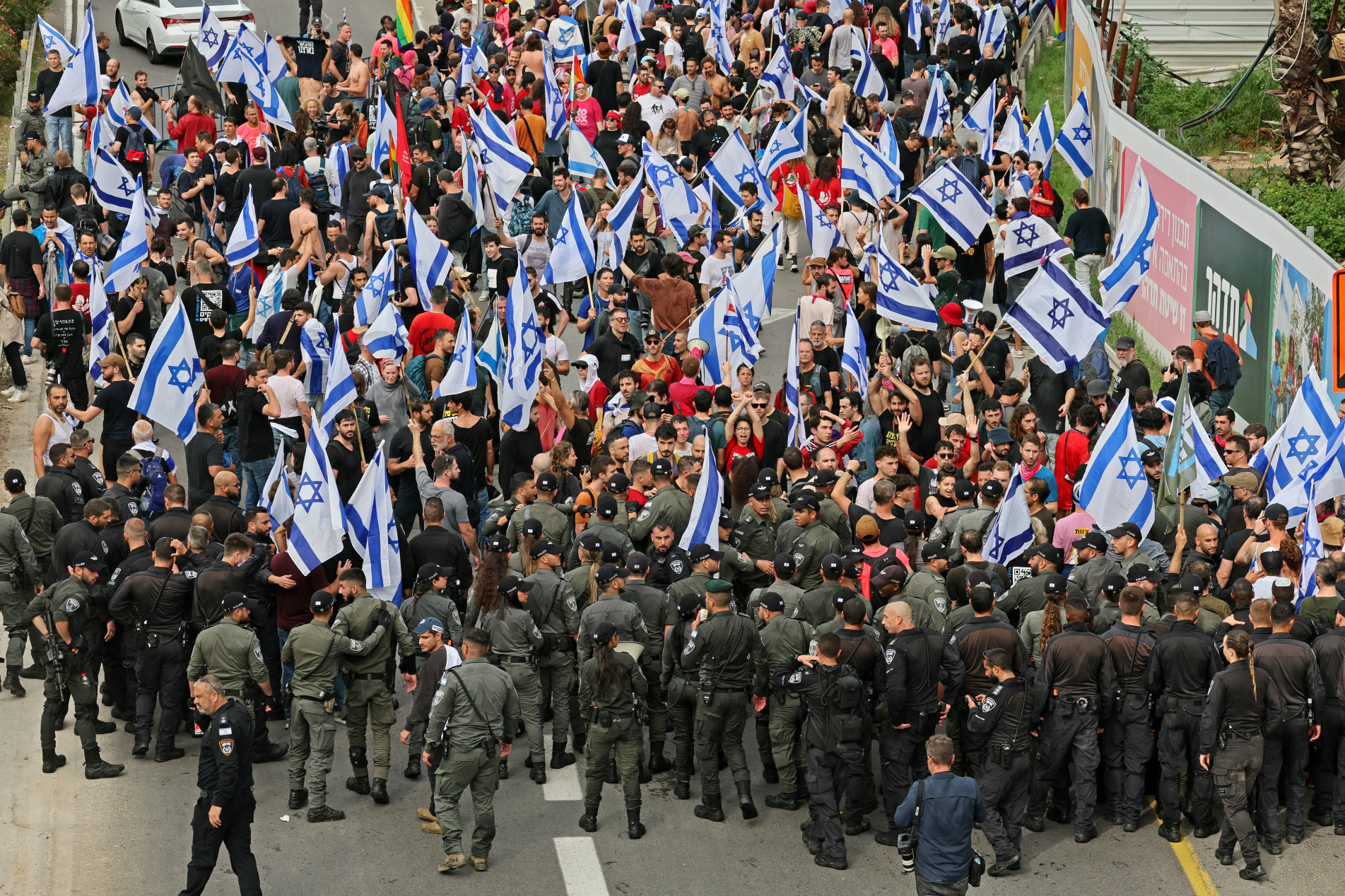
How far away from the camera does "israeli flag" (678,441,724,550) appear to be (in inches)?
585

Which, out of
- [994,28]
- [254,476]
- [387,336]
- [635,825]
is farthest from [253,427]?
[994,28]

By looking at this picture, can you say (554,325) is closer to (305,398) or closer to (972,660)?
(305,398)

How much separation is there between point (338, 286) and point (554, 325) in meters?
2.51

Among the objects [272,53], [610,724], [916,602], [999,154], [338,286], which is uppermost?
[272,53]

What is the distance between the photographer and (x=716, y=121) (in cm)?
2614

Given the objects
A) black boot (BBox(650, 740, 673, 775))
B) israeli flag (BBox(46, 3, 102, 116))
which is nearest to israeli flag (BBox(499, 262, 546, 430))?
black boot (BBox(650, 740, 673, 775))

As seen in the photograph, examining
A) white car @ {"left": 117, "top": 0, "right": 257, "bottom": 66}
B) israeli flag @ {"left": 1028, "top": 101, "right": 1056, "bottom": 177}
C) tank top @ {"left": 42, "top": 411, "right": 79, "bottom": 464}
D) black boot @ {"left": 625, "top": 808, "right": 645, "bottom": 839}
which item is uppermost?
white car @ {"left": 117, "top": 0, "right": 257, "bottom": 66}

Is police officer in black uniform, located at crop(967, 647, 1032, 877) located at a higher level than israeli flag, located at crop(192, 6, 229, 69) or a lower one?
lower

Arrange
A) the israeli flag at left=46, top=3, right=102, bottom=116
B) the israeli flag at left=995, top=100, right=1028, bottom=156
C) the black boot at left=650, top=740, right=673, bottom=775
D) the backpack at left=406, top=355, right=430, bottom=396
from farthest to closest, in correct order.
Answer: the israeli flag at left=46, top=3, right=102, bottom=116 < the israeli flag at left=995, top=100, right=1028, bottom=156 < the backpack at left=406, top=355, right=430, bottom=396 < the black boot at left=650, top=740, right=673, bottom=775

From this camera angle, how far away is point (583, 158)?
23000mm

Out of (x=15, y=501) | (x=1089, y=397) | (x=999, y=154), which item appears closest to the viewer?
(x=15, y=501)

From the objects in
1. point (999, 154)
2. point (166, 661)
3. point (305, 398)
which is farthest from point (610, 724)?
point (999, 154)

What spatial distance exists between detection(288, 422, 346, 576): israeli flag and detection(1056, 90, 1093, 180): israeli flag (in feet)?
42.9

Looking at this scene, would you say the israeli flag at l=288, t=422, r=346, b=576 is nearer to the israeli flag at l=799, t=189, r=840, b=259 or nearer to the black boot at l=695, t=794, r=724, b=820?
the black boot at l=695, t=794, r=724, b=820
